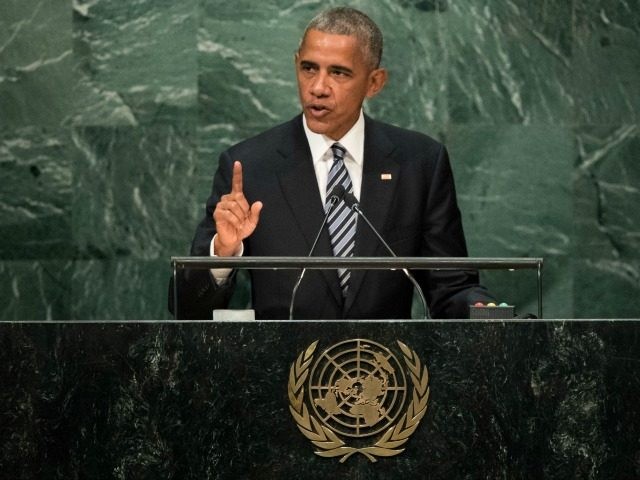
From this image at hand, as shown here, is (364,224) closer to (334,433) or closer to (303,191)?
(303,191)

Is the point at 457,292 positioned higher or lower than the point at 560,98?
lower

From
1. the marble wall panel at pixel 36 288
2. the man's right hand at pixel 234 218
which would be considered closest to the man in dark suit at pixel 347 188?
the man's right hand at pixel 234 218

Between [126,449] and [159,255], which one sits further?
[159,255]

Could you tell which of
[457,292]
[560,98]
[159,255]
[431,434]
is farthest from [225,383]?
[560,98]

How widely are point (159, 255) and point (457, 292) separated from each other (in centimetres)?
179

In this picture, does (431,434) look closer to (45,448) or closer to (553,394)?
(553,394)

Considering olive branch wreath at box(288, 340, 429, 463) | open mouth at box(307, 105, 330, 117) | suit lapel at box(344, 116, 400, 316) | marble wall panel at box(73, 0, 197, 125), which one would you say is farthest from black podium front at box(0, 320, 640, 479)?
marble wall panel at box(73, 0, 197, 125)

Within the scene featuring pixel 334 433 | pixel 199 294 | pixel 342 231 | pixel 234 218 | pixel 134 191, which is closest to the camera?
pixel 334 433

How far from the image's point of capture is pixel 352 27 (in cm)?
421

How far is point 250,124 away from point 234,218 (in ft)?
6.39

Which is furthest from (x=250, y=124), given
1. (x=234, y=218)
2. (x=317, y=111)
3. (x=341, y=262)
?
(x=341, y=262)

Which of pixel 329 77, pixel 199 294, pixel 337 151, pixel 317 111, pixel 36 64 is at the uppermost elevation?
pixel 36 64

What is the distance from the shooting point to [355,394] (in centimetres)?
279

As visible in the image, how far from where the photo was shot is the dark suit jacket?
13.2 ft
